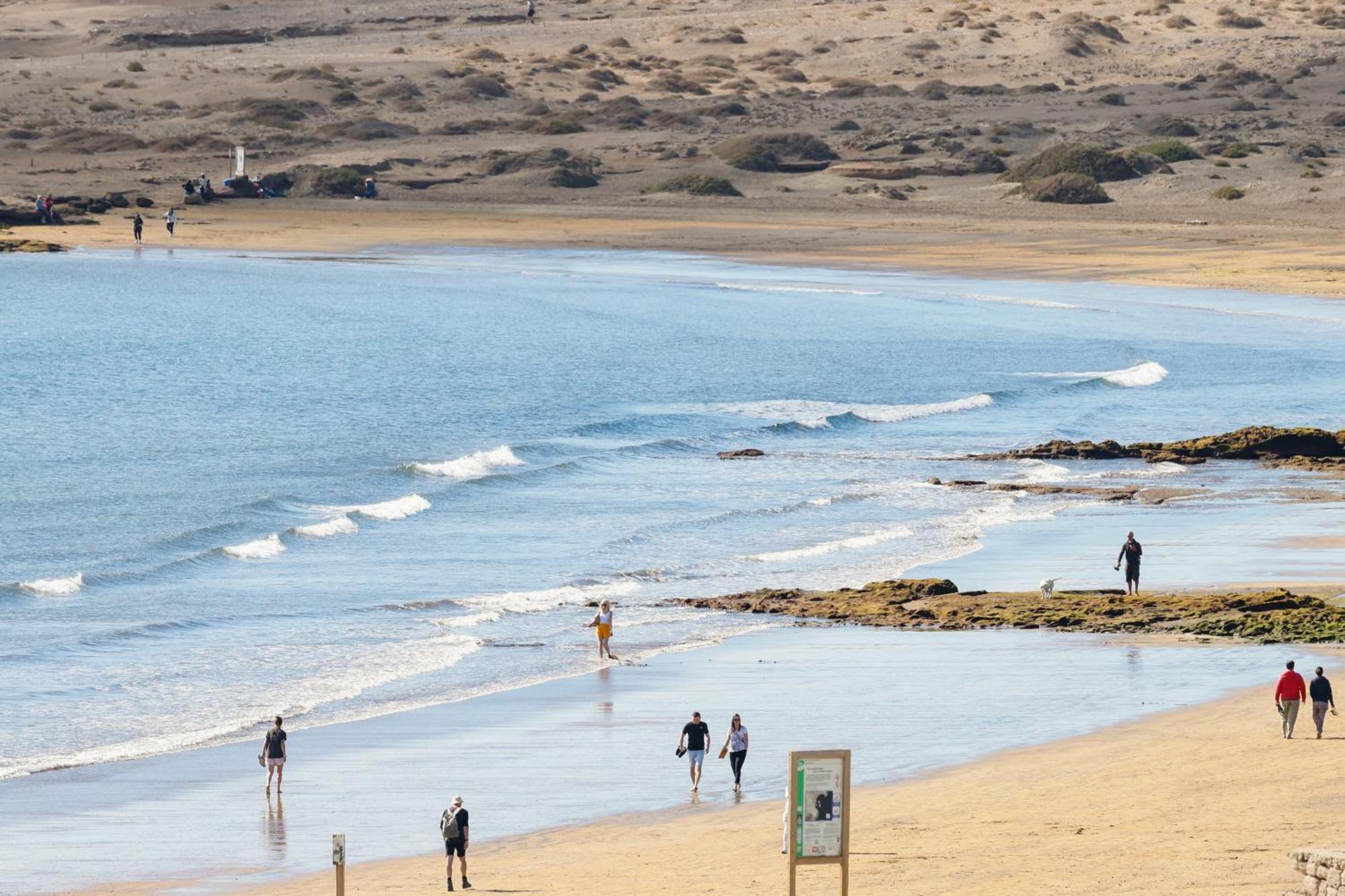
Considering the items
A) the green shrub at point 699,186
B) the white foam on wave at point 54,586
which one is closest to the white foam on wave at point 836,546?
the white foam on wave at point 54,586

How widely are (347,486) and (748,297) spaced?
94.2ft

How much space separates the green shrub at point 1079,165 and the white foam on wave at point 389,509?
159 feet

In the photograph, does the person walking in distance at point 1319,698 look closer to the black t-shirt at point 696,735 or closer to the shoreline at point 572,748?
the shoreline at point 572,748

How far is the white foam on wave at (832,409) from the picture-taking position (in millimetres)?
44656

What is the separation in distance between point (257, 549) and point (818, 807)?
19.3 meters

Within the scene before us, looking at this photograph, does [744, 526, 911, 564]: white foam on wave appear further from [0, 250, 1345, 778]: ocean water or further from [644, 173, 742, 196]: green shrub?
[644, 173, 742, 196]: green shrub

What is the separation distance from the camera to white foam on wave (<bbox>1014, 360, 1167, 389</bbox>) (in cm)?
4972

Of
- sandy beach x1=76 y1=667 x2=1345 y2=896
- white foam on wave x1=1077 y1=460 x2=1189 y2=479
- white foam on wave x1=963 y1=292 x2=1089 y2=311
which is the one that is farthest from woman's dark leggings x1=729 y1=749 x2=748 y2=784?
white foam on wave x1=963 y1=292 x2=1089 y2=311

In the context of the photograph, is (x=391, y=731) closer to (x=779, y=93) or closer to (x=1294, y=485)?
(x=1294, y=485)

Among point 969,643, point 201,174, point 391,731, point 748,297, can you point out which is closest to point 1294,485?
point 969,643

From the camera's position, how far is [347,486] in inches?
1416

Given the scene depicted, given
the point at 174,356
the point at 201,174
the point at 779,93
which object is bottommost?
the point at 174,356

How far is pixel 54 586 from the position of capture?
27391 millimetres

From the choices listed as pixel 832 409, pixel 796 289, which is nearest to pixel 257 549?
pixel 832 409
